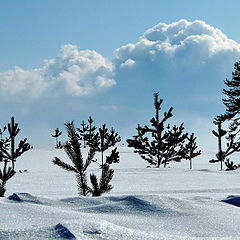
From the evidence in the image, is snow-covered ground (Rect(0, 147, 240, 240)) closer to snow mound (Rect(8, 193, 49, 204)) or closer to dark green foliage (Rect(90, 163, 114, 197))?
snow mound (Rect(8, 193, 49, 204))

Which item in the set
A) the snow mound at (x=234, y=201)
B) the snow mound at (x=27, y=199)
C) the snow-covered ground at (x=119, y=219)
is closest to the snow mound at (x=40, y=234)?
the snow-covered ground at (x=119, y=219)

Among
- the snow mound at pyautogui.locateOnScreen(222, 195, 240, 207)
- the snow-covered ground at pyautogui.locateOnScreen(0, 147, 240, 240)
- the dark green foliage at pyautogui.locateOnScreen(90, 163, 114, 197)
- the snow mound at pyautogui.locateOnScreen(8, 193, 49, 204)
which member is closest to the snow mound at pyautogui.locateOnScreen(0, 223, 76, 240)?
the snow-covered ground at pyautogui.locateOnScreen(0, 147, 240, 240)

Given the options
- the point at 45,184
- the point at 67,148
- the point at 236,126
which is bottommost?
the point at 45,184

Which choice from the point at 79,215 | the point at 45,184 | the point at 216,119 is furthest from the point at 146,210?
the point at 216,119

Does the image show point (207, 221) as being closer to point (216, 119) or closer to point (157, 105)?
point (157, 105)

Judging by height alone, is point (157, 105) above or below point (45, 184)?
above

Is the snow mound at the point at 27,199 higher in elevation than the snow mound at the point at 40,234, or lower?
higher

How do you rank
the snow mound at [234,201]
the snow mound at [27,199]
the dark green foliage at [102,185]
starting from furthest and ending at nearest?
the dark green foliage at [102,185] → the snow mound at [234,201] → the snow mound at [27,199]

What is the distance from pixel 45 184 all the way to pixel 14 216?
7.68 meters

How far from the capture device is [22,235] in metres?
2.00

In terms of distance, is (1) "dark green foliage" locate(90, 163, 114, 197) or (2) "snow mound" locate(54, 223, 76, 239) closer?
(2) "snow mound" locate(54, 223, 76, 239)

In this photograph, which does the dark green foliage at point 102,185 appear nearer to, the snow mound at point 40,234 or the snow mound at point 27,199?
the snow mound at point 27,199

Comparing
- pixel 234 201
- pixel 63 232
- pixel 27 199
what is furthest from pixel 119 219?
pixel 234 201

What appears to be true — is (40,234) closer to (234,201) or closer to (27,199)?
(27,199)
